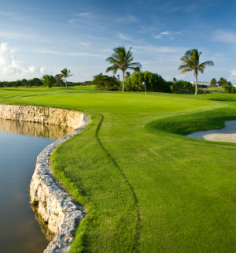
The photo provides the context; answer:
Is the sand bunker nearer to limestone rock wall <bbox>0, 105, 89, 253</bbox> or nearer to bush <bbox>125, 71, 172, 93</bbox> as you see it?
limestone rock wall <bbox>0, 105, 89, 253</bbox>

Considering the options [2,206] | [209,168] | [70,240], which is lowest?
[2,206]

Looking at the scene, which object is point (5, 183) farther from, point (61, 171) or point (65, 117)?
point (65, 117)

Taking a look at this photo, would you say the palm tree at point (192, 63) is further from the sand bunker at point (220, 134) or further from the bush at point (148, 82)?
the sand bunker at point (220, 134)

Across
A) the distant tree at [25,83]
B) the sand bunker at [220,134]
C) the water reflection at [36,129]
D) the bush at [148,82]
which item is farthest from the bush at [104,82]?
the sand bunker at [220,134]

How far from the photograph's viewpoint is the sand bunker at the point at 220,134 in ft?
41.3

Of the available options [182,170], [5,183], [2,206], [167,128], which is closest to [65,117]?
[167,128]

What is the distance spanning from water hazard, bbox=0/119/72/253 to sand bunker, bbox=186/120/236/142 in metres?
8.48

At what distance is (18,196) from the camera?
25.5 feet

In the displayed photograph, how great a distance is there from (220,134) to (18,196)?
34.8ft

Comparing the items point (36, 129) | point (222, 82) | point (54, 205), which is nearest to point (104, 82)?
point (36, 129)

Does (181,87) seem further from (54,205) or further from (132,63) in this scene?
(54,205)

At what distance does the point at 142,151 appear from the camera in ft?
27.8

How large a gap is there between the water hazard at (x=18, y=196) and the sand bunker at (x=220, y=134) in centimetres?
848

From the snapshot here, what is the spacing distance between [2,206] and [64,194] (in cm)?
271
